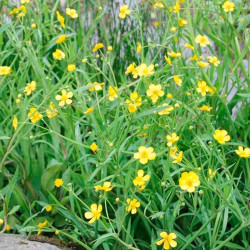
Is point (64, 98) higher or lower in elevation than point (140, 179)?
higher

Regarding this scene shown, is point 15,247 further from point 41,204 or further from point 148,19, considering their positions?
point 148,19

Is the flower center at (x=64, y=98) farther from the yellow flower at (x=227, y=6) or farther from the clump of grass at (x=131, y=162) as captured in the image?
the yellow flower at (x=227, y=6)

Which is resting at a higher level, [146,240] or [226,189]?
[226,189]

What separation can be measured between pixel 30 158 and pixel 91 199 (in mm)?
296

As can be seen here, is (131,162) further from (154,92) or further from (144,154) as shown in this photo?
(154,92)

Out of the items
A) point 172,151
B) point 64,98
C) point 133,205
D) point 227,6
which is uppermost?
point 227,6

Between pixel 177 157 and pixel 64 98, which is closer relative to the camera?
pixel 177 157

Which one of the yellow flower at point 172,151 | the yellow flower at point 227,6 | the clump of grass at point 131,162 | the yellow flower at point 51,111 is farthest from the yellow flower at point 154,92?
the yellow flower at point 227,6

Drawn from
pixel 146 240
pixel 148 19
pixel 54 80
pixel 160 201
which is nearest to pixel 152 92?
pixel 160 201

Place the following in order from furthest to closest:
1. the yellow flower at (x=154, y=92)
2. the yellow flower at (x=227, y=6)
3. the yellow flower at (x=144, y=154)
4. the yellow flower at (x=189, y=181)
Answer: the yellow flower at (x=227, y=6) → the yellow flower at (x=154, y=92) → the yellow flower at (x=144, y=154) → the yellow flower at (x=189, y=181)

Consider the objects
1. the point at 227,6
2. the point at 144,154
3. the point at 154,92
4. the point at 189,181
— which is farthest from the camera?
the point at 227,6

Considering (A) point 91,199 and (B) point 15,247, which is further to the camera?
(A) point 91,199

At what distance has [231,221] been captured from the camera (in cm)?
175

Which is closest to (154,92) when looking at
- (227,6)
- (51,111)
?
(51,111)
